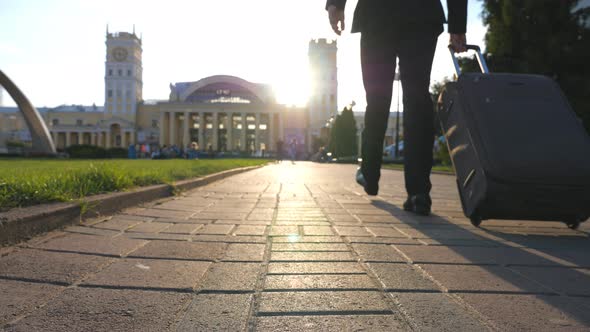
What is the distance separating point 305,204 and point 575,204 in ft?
9.07

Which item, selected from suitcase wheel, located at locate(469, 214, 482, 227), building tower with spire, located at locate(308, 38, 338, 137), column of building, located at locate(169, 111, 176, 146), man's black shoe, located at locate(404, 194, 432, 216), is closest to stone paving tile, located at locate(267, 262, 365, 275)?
suitcase wheel, located at locate(469, 214, 482, 227)

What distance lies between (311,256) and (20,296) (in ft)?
4.18

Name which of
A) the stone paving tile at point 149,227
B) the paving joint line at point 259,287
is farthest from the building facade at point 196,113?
the paving joint line at point 259,287

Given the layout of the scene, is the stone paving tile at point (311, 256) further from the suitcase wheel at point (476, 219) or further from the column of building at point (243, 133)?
the column of building at point (243, 133)

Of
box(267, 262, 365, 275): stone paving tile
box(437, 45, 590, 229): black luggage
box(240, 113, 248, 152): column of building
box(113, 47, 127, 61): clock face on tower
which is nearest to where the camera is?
box(267, 262, 365, 275): stone paving tile

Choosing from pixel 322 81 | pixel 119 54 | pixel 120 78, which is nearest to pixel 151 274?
pixel 322 81

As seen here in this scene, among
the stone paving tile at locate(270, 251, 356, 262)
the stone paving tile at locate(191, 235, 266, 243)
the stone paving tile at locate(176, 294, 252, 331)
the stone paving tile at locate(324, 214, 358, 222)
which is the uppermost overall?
the stone paving tile at locate(176, 294, 252, 331)

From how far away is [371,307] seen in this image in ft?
5.15

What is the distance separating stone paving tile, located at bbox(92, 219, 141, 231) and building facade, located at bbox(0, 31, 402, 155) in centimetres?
8979

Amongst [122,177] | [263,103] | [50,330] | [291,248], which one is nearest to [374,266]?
[291,248]

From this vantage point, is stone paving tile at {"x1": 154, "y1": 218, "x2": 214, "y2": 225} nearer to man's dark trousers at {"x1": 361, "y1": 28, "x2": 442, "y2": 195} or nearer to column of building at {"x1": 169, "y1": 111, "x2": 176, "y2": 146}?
man's dark trousers at {"x1": 361, "y1": 28, "x2": 442, "y2": 195}

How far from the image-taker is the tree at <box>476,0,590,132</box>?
46.8 ft

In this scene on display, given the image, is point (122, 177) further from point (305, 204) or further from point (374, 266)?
point (374, 266)

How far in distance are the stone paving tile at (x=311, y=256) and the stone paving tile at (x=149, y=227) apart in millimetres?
1095
